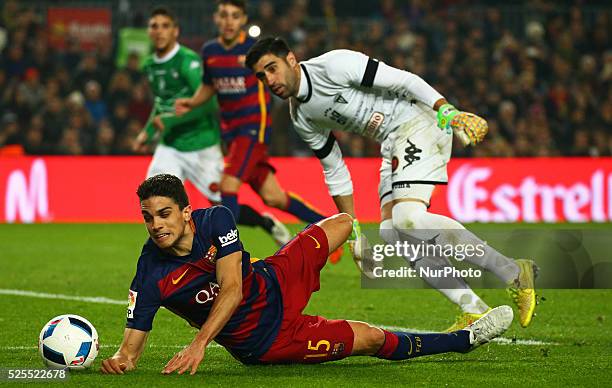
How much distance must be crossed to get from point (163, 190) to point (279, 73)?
190 centimetres

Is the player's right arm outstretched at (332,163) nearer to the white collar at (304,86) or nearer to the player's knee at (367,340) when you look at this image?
the white collar at (304,86)

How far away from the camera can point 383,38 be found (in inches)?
773

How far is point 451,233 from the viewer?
6.90 meters

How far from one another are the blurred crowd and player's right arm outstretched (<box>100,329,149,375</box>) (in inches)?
458

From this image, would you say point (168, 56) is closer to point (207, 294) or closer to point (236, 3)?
point (236, 3)

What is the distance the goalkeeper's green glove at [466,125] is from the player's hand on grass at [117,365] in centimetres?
244

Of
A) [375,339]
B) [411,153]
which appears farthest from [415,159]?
[375,339]

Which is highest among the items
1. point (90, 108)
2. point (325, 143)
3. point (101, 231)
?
point (325, 143)

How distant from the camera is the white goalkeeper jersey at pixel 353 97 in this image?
23.8ft

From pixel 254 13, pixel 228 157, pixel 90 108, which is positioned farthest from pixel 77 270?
pixel 254 13

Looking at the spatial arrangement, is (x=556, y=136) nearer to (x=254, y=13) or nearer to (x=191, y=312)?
(x=254, y=13)

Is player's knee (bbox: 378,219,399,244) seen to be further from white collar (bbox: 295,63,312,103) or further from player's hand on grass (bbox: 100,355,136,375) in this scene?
player's hand on grass (bbox: 100,355,136,375)

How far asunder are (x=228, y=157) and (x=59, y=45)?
9843 millimetres

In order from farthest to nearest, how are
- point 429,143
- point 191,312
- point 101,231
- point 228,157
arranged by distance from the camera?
point 101,231
point 228,157
point 429,143
point 191,312
